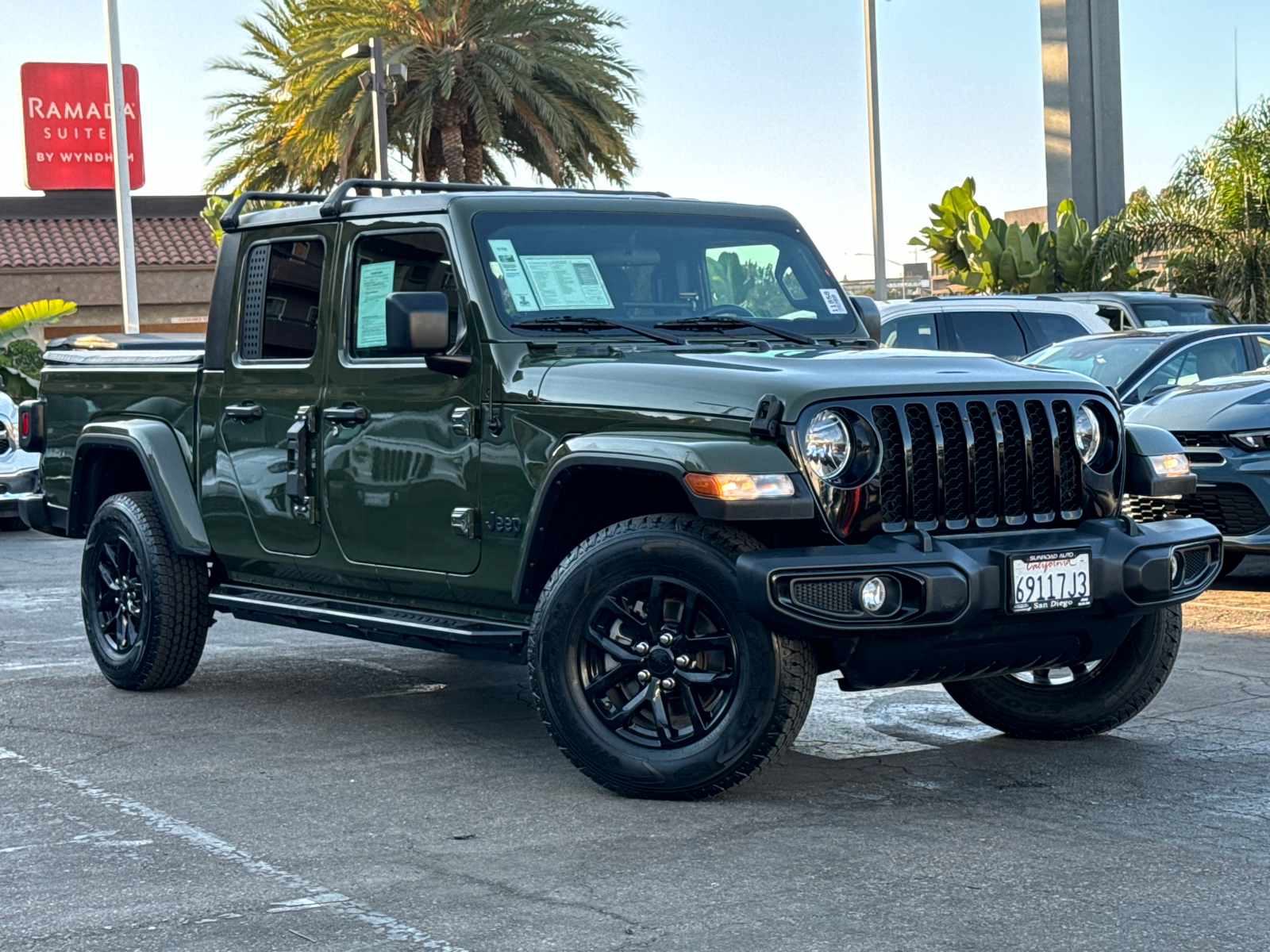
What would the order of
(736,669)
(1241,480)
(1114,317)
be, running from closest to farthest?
(736,669) → (1241,480) → (1114,317)

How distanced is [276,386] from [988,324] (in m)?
9.74

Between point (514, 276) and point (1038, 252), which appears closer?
point (514, 276)

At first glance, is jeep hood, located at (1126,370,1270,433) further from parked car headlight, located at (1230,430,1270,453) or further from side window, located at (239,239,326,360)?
side window, located at (239,239,326,360)

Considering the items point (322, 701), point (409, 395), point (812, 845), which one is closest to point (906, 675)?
point (812, 845)

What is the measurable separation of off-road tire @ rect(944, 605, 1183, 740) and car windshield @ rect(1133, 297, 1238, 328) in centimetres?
1051

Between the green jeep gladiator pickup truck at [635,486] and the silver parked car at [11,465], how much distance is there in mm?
7746

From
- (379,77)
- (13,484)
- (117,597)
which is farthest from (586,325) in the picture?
(379,77)

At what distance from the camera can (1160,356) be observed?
12.2 meters

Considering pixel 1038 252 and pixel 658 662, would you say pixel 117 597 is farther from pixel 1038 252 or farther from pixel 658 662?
pixel 1038 252

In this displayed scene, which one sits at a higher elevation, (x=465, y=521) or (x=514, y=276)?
(x=514, y=276)

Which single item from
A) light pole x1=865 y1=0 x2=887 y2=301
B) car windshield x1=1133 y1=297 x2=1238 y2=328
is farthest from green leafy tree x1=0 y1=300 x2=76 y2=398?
car windshield x1=1133 y1=297 x2=1238 y2=328

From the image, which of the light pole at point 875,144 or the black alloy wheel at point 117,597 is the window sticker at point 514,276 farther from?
the light pole at point 875,144

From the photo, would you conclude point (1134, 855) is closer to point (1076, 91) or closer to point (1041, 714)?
point (1041, 714)

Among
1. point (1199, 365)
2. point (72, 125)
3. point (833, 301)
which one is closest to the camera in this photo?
point (833, 301)
